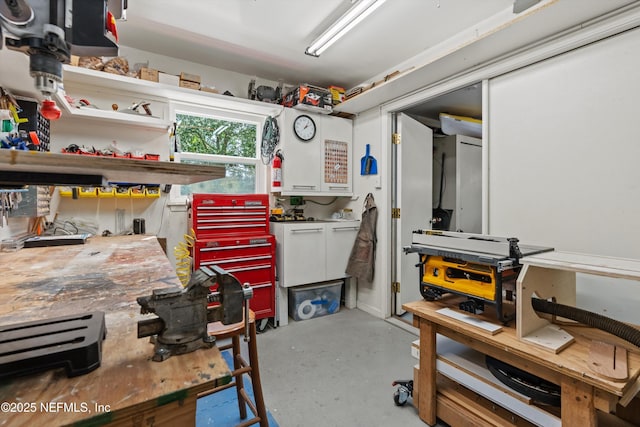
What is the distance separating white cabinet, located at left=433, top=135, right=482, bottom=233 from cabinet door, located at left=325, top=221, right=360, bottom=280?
4.18 ft

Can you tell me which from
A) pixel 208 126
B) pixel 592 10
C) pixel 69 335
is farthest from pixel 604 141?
pixel 208 126

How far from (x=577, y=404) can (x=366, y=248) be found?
7.38 ft

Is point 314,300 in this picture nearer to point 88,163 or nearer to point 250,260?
point 250,260

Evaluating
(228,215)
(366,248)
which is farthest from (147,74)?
(366,248)

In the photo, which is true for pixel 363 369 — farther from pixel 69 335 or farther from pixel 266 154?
pixel 266 154

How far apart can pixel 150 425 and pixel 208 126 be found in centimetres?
316

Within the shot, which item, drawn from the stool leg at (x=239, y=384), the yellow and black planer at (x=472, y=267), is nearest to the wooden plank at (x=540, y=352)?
the yellow and black planer at (x=472, y=267)

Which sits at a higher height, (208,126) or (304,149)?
(208,126)

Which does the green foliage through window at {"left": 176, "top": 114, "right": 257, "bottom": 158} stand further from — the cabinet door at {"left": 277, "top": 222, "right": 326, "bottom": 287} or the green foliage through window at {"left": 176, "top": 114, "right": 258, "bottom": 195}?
the cabinet door at {"left": 277, "top": 222, "right": 326, "bottom": 287}

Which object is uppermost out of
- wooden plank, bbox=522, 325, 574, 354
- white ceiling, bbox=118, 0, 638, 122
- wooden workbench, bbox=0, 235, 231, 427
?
white ceiling, bbox=118, 0, 638, 122

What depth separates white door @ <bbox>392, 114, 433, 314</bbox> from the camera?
318 centimetres

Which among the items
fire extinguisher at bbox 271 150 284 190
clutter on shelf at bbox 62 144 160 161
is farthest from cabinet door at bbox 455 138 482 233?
clutter on shelf at bbox 62 144 160 161

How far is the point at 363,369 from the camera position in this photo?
7.16ft

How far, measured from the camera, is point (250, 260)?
9.26 ft
